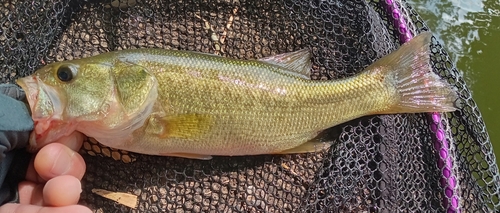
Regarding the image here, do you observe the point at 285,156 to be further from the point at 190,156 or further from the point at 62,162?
the point at 62,162

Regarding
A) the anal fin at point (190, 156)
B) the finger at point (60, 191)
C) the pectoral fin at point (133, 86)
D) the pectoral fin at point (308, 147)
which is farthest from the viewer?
the pectoral fin at point (308, 147)

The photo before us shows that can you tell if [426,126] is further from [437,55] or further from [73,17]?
[73,17]

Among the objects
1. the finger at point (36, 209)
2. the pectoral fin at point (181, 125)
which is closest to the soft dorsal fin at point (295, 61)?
the pectoral fin at point (181, 125)

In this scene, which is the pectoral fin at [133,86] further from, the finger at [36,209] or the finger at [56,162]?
the finger at [36,209]

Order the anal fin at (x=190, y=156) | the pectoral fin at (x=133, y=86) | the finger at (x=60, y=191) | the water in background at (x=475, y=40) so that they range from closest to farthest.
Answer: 1. the finger at (x=60, y=191)
2. the pectoral fin at (x=133, y=86)
3. the anal fin at (x=190, y=156)
4. the water in background at (x=475, y=40)

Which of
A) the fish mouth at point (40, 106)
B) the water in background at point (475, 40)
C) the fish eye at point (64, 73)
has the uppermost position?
the water in background at point (475, 40)

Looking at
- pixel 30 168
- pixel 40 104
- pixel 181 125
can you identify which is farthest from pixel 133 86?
pixel 30 168

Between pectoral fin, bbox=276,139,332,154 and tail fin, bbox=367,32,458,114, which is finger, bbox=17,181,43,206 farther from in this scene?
tail fin, bbox=367,32,458,114
